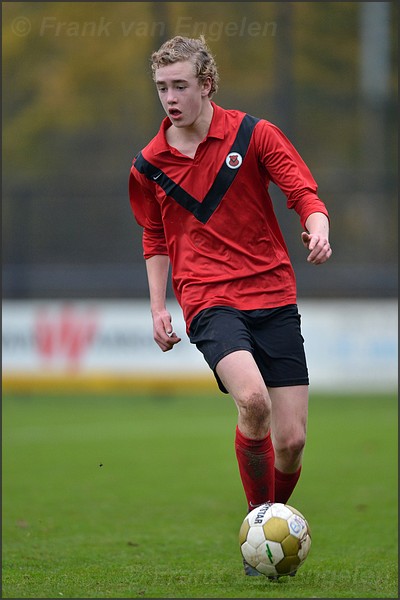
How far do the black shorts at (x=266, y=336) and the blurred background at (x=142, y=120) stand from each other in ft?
41.8

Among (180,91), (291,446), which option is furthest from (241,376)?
(180,91)

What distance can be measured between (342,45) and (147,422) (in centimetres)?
967

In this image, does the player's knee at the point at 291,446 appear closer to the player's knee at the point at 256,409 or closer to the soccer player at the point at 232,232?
the soccer player at the point at 232,232

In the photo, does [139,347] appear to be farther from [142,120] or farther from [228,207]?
[228,207]

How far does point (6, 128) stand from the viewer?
21500 mm

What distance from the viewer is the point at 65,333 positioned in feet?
57.1

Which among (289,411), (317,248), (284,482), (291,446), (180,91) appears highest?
(180,91)

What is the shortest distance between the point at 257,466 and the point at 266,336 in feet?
2.08

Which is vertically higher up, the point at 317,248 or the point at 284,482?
the point at 317,248

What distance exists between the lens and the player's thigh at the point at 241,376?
5129 mm

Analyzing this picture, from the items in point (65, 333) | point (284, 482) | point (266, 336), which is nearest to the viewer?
point (266, 336)

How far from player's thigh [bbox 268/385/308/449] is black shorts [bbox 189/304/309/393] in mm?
36

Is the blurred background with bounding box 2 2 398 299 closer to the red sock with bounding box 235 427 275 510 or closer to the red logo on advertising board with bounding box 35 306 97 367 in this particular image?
the red logo on advertising board with bounding box 35 306 97 367

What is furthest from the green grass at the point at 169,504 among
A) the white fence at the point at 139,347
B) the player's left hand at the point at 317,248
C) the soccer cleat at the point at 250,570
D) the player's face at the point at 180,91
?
the player's face at the point at 180,91
